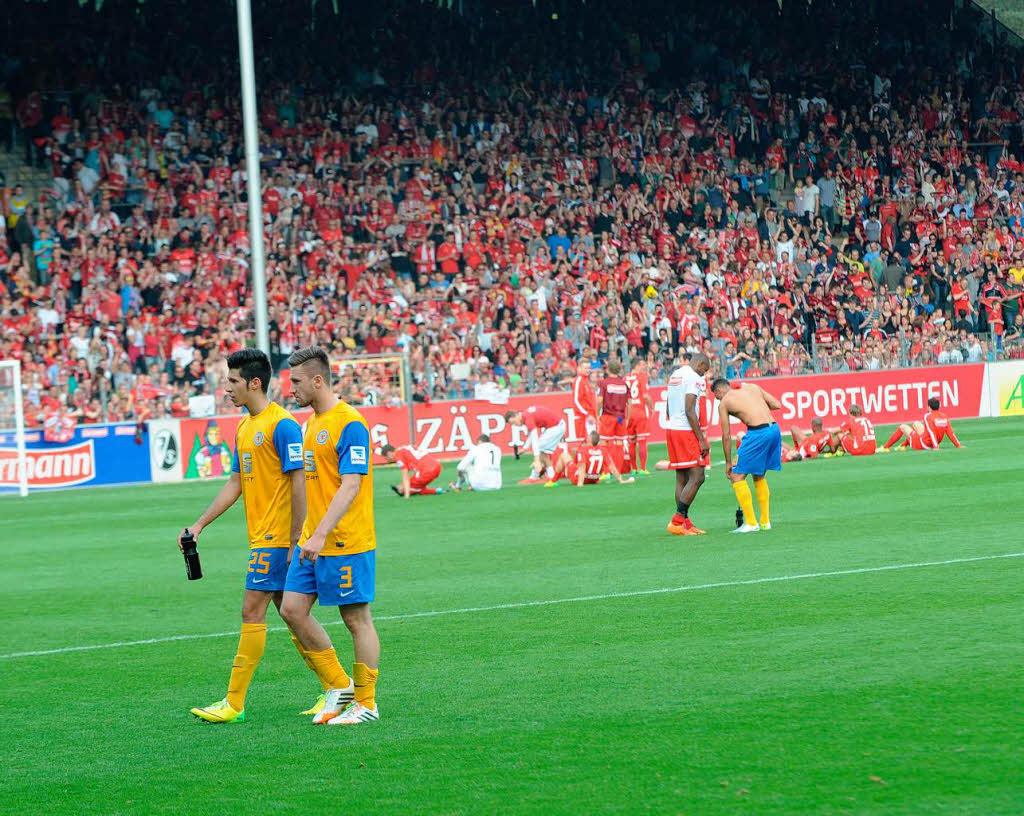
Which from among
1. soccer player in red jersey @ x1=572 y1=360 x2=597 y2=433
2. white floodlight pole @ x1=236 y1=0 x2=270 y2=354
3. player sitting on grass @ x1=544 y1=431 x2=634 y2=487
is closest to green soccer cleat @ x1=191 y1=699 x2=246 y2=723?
white floodlight pole @ x1=236 y1=0 x2=270 y2=354

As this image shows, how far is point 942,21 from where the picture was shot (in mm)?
44719

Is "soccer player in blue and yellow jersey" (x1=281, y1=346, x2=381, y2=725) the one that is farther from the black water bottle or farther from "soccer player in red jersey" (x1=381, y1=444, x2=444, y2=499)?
"soccer player in red jersey" (x1=381, y1=444, x2=444, y2=499)

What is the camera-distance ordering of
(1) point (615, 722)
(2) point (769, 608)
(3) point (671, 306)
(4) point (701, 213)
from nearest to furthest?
(1) point (615, 722), (2) point (769, 608), (3) point (671, 306), (4) point (701, 213)

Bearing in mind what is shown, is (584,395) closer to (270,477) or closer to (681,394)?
(681,394)

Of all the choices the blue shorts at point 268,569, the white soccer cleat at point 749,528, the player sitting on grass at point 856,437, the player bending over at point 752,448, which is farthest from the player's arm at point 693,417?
the player sitting on grass at point 856,437

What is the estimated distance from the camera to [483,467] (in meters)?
22.8

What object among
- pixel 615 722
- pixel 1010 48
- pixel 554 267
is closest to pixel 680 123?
pixel 554 267

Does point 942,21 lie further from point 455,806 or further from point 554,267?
point 455,806

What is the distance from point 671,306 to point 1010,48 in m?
17.1

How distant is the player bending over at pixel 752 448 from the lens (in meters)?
15.2

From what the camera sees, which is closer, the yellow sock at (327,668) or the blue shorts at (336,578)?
the blue shorts at (336,578)

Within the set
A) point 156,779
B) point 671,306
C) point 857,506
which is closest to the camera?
point 156,779

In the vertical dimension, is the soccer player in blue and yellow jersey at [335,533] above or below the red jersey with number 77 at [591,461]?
above

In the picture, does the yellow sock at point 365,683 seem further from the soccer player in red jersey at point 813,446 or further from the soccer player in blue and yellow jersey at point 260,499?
the soccer player in red jersey at point 813,446
